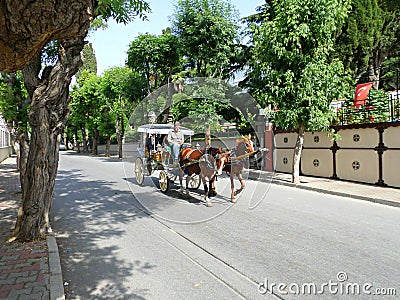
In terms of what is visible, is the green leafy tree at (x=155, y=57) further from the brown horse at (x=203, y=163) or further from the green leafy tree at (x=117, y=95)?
the brown horse at (x=203, y=163)

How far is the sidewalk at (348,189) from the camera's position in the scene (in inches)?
389

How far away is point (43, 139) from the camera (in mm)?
5812

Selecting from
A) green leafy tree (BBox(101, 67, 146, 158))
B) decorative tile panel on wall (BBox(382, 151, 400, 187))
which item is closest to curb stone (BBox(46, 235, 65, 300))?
decorative tile panel on wall (BBox(382, 151, 400, 187))

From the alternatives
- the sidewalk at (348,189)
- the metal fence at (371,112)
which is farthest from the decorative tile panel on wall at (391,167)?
the metal fence at (371,112)

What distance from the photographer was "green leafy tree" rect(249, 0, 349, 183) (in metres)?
12.1

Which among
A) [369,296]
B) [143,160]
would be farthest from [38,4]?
[143,160]

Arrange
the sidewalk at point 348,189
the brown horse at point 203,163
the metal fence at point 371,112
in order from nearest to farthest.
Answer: the brown horse at point 203,163, the sidewalk at point 348,189, the metal fence at point 371,112

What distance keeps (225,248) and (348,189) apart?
7.73 m

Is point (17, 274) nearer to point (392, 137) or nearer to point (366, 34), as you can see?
point (392, 137)

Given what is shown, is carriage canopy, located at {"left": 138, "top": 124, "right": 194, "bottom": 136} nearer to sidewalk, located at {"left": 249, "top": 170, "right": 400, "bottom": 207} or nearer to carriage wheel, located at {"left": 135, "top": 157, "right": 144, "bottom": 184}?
carriage wheel, located at {"left": 135, "top": 157, "right": 144, "bottom": 184}

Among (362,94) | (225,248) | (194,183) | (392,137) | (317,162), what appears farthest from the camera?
(317,162)

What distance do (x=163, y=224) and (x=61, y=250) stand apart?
2.23 m

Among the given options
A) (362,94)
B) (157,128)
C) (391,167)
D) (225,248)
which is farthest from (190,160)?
(362,94)

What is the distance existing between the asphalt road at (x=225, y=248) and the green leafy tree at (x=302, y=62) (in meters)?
4.13
